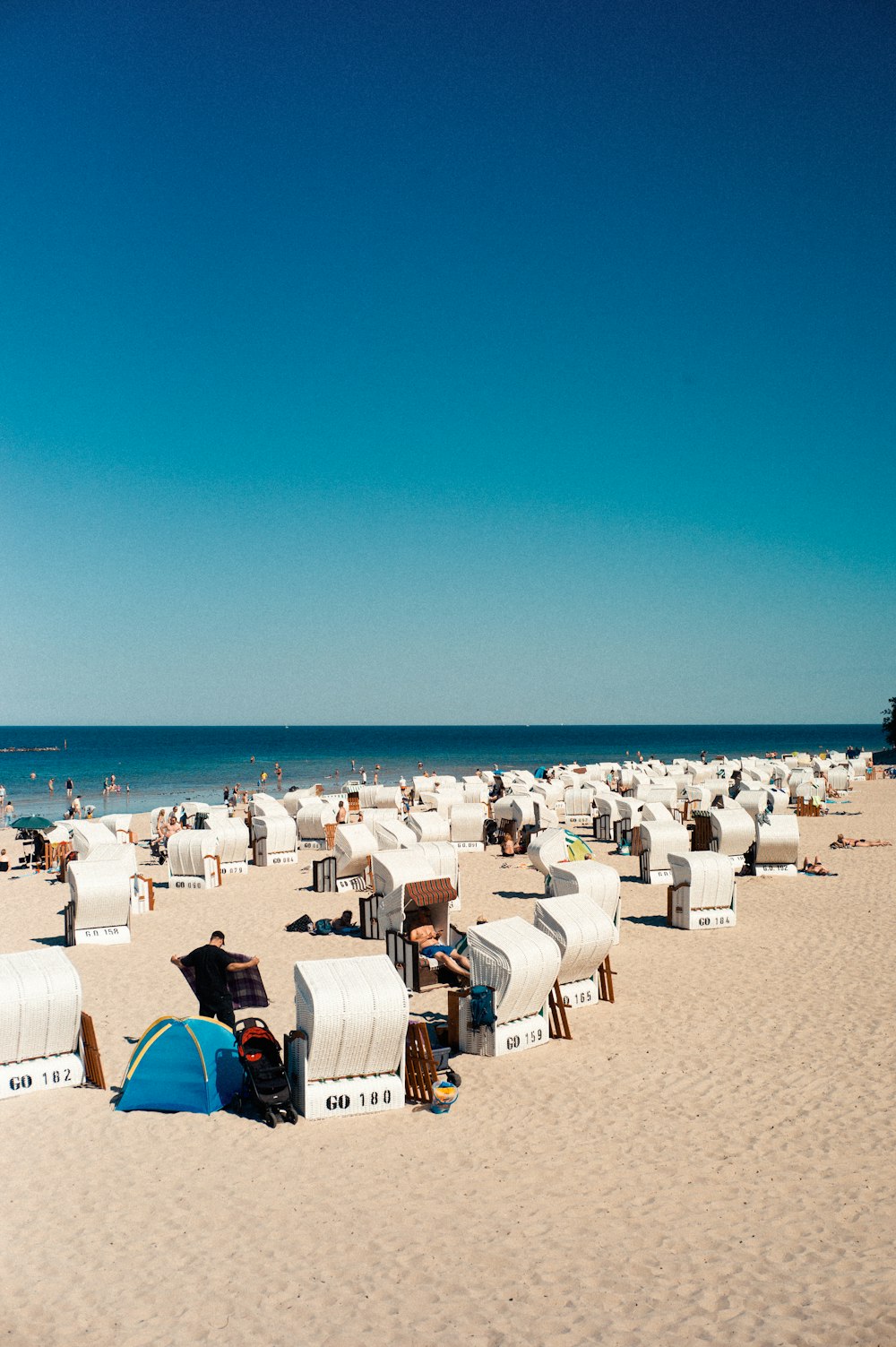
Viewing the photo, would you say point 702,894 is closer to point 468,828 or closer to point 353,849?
Result: point 353,849

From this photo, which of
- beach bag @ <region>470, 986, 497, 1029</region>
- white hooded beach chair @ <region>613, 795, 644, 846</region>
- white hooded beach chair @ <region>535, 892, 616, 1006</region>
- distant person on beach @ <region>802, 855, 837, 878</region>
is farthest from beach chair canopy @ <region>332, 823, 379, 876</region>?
distant person on beach @ <region>802, 855, 837, 878</region>

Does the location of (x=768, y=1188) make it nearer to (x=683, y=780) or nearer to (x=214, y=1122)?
(x=214, y=1122)

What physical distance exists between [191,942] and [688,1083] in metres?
9.70

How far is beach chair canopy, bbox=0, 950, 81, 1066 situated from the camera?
374 inches

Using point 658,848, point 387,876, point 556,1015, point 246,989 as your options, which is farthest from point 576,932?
point 658,848

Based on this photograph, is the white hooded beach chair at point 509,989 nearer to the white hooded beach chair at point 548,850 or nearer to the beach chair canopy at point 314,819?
the white hooded beach chair at point 548,850

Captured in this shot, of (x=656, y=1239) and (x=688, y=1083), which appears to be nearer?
(x=656, y=1239)

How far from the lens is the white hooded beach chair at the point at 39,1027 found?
9.50 metres

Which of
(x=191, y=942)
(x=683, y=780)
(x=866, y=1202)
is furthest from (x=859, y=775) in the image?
(x=866, y=1202)

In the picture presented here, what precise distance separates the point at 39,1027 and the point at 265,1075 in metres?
2.46

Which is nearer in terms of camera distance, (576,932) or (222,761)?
(576,932)

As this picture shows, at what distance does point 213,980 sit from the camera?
35.6 ft

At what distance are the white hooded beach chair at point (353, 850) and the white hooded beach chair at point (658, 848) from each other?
6.25 metres

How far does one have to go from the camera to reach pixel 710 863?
17203 mm
